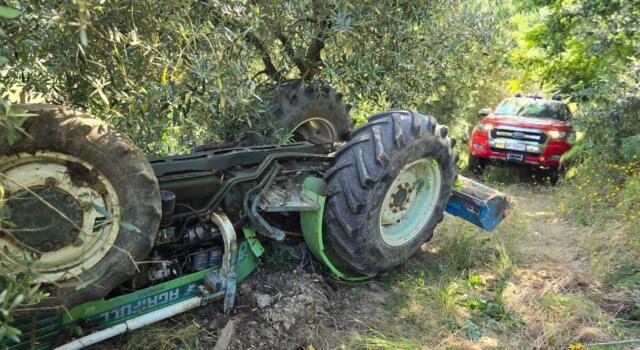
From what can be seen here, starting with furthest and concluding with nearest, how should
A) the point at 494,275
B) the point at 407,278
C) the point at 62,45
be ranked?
the point at 494,275 < the point at 407,278 < the point at 62,45

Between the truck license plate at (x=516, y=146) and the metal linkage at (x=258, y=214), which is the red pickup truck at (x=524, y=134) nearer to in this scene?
the truck license plate at (x=516, y=146)

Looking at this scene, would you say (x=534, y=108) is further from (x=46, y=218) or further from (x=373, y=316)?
(x=46, y=218)

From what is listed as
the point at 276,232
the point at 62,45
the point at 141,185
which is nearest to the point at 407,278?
the point at 276,232

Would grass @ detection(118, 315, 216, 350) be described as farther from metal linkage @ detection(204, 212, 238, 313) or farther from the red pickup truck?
the red pickup truck

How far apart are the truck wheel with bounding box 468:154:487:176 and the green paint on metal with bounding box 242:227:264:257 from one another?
23.8ft

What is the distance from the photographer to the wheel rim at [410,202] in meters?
3.46

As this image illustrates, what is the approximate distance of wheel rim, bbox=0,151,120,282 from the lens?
6.48ft

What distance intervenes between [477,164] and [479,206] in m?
5.78

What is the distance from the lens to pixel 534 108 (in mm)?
9070

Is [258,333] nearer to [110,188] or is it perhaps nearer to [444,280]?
[110,188]

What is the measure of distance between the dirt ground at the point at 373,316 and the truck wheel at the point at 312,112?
152 cm

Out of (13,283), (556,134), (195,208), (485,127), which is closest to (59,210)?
(13,283)

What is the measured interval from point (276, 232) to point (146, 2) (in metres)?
1.54

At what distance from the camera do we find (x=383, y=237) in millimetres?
3428
